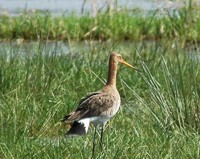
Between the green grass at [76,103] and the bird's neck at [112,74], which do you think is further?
the bird's neck at [112,74]

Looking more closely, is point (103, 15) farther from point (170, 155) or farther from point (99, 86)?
point (170, 155)

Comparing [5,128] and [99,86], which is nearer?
[5,128]

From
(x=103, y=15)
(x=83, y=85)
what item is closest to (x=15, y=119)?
(x=83, y=85)

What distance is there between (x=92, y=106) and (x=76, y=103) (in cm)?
129

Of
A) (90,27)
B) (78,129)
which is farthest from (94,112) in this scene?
(90,27)

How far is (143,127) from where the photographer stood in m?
7.28

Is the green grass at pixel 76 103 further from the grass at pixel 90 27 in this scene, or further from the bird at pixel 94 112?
the grass at pixel 90 27

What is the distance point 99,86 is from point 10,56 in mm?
896

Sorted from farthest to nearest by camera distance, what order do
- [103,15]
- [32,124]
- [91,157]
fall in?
[103,15], [32,124], [91,157]

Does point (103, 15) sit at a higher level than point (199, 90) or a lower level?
lower

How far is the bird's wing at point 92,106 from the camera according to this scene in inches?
263

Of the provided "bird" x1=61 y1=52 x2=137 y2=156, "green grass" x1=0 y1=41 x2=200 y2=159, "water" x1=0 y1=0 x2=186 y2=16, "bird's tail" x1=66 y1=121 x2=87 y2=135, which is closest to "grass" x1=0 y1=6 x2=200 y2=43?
"water" x1=0 y1=0 x2=186 y2=16

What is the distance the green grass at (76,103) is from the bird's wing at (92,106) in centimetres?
21

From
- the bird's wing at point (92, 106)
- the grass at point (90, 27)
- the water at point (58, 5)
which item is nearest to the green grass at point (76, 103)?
the bird's wing at point (92, 106)
